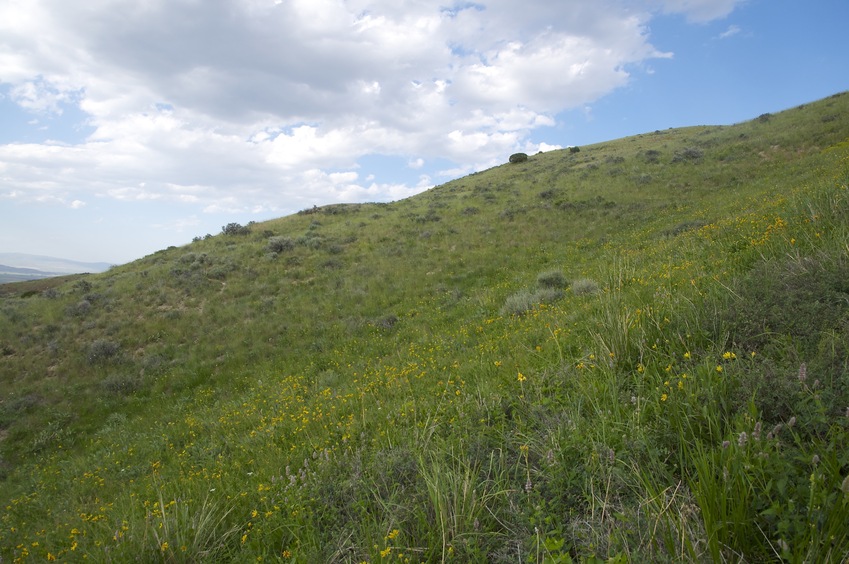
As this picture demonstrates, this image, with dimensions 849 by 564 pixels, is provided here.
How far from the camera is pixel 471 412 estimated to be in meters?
4.68

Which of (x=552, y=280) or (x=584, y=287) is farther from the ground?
(x=584, y=287)

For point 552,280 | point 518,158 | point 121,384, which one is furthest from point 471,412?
point 518,158

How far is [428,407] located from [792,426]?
11.9ft

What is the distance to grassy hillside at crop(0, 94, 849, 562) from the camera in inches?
96.8

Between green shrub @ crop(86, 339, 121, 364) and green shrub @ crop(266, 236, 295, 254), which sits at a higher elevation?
green shrub @ crop(266, 236, 295, 254)

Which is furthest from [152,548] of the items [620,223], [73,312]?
[620,223]

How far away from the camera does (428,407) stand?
5.30m

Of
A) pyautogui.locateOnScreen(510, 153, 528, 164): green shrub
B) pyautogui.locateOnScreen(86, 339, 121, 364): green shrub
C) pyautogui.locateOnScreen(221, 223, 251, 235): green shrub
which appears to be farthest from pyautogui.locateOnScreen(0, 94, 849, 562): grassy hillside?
pyautogui.locateOnScreen(510, 153, 528, 164): green shrub

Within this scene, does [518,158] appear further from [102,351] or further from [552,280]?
[102,351]

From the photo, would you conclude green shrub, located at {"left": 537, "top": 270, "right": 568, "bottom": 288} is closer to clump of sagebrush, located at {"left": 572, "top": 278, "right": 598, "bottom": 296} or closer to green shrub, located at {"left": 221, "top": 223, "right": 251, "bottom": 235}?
clump of sagebrush, located at {"left": 572, "top": 278, "right": 598, "bottom": 296}

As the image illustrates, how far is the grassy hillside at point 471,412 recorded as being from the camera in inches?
96.8

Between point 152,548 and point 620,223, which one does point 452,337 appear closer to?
point 152,548

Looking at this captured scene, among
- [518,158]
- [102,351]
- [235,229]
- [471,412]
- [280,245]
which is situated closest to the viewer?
[471,412]

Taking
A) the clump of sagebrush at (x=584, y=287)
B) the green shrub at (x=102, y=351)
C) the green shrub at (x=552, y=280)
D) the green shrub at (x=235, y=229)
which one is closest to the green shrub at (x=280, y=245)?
the green shrub at (x=235, y=229)
